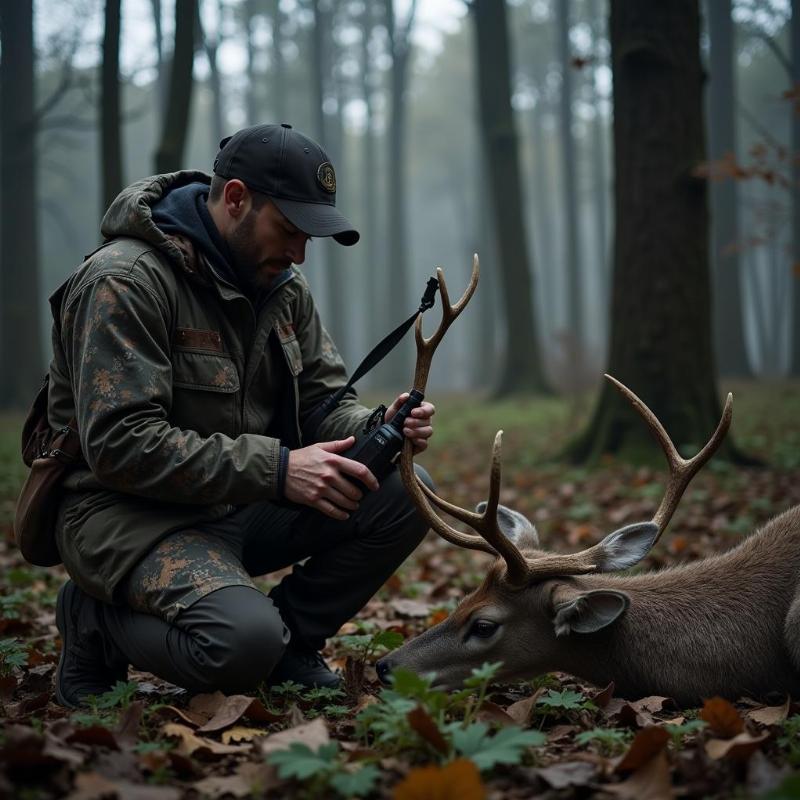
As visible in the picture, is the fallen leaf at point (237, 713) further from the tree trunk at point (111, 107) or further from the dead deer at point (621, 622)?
the tree trunk at point (111, 107)

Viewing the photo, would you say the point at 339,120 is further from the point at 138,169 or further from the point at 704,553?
the point at 704,553

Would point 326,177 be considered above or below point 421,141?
below

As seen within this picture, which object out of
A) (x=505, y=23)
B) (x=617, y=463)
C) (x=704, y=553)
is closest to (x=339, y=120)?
(x=505, y=23)

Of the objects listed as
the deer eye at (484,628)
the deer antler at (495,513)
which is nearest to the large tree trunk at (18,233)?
the deer antler at (495,513)

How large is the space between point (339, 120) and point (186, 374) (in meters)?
32.6

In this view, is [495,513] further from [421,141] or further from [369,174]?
[421,141]

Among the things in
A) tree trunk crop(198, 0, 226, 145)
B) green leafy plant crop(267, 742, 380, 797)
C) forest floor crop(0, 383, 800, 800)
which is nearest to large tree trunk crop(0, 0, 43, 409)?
tree trunk crop(198, 0, 226, 145)

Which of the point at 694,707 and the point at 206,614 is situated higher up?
the point at 206,614

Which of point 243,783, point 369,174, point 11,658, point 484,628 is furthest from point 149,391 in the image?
point 369,174

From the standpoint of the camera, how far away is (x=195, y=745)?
113 inches

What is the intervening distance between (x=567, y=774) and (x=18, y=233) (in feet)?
57.8

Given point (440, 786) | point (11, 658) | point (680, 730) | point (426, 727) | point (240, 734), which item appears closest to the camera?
point (440, 786)

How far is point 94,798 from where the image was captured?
2.35 m

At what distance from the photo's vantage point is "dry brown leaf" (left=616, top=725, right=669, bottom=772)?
2637 millimetres
